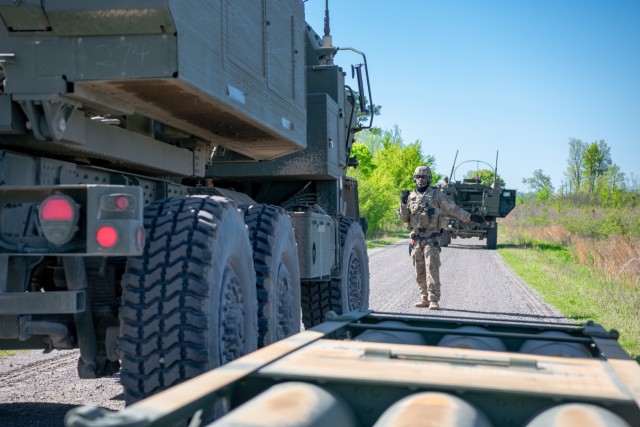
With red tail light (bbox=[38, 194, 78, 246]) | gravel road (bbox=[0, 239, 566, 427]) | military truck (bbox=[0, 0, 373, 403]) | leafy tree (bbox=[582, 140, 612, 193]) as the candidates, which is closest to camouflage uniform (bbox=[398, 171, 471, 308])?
gravel road (bbox=[0, 239, 566, 427])

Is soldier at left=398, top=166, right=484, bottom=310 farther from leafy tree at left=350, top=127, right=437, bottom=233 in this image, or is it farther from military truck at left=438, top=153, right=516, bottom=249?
leafy tree at left=350, top=127, right=437, bottom=233

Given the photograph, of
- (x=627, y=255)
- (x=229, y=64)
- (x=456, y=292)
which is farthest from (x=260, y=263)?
(x=627, y=255)

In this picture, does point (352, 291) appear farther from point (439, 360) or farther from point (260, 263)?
point (439, 360)

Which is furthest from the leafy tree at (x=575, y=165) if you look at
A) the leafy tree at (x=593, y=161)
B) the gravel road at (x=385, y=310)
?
the gravel road at (x=385, y=310)

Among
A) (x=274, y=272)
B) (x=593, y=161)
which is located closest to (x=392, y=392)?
(x=274, y=272)

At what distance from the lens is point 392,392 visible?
2.68 meters

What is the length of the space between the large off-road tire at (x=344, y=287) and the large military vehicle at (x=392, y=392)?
208 inches

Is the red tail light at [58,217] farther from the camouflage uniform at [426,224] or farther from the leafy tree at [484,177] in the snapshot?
the leafy tree at [484,177]

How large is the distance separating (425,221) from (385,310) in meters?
Answer: 1.56

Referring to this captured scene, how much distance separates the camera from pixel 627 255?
17734mm

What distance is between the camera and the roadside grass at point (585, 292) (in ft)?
31.2

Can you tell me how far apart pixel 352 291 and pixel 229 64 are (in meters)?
4.92

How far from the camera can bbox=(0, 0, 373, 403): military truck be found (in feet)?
12.5

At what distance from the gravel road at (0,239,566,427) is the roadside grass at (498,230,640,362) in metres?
0.31
